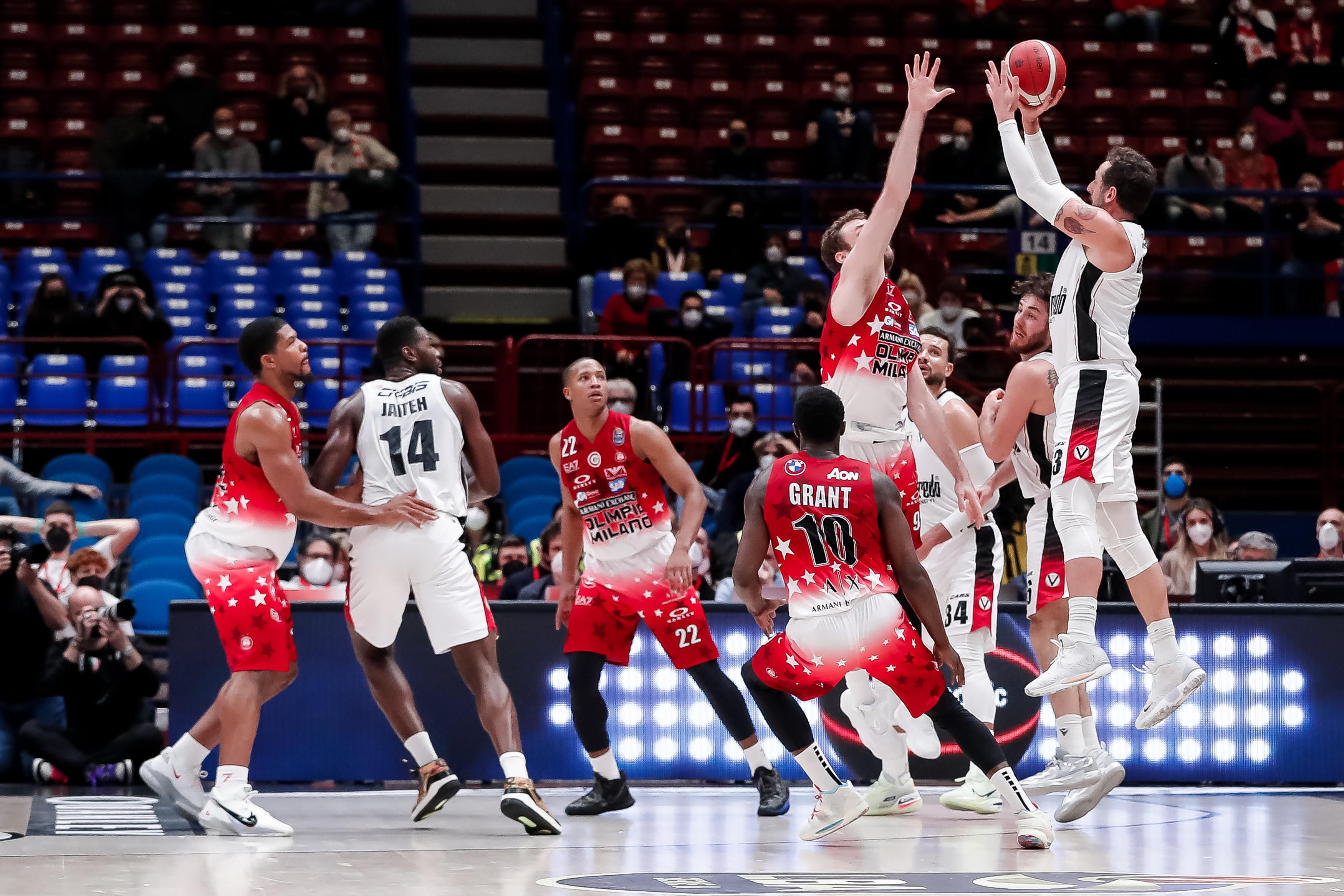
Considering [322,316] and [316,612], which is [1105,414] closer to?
[316,612]

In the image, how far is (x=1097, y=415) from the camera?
730cm

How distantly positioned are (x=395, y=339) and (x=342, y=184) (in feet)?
29.0

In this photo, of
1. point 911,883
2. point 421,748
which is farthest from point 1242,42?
point 911,883

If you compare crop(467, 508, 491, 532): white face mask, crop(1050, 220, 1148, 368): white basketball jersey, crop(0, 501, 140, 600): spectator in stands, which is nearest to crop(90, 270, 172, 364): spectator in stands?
crop(0, 501, 140, 600): spectator in stands

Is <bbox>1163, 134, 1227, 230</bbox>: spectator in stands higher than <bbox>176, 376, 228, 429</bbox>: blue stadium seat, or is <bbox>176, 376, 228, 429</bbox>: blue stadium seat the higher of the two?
<bbox>1163, 134, 1227, 230</bbox>: spectator in stands

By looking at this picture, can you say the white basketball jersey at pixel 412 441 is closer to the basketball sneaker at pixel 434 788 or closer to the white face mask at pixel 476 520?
the basketball sneaker at pixel 434 788

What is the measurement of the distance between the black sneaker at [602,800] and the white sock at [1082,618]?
227 centimetres

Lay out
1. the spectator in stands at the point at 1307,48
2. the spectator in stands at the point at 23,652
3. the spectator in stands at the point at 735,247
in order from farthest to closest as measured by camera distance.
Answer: the spectator in stands at the point at 1307,48
the spectator in stands at the point at 735,247
the spectator in stands at the point at 23,652

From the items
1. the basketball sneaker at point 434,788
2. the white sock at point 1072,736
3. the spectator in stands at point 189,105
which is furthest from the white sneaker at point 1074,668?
the spectator in stands at point 189,105

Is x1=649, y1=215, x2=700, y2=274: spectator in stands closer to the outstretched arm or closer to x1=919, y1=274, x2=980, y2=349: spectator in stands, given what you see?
x1=919, y1=274, x2=980, y2=349: spectator in stands

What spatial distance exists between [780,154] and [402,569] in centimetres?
1170

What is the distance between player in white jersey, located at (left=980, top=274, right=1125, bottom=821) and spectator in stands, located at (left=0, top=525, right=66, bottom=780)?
5.40 meters

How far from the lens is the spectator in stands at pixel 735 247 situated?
54.2 ft

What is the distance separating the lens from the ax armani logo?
593 centimetres
